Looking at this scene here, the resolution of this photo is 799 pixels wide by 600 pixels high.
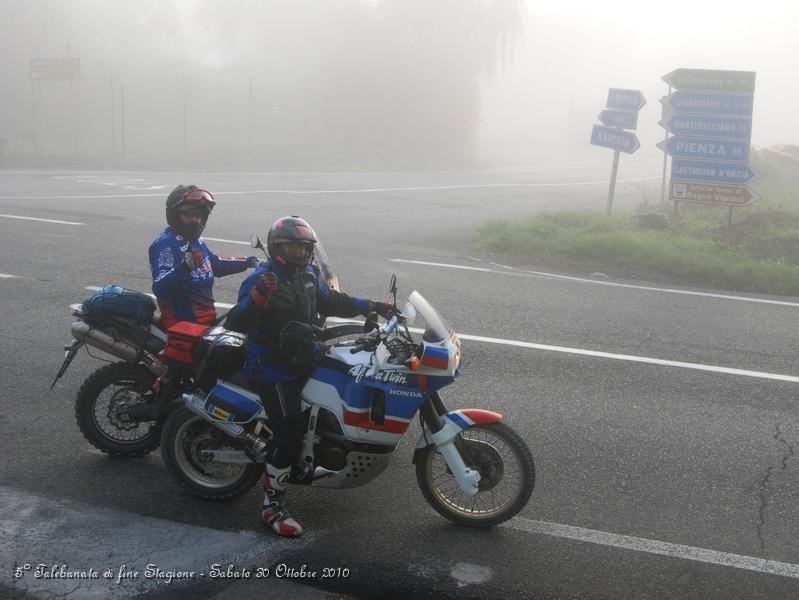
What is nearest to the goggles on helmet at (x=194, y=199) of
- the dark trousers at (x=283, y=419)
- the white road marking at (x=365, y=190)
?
the dark trousers at (x=283, y=419)

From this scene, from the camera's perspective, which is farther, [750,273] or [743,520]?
[750,273]

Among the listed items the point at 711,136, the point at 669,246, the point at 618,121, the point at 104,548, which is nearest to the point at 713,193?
the point at 711,136

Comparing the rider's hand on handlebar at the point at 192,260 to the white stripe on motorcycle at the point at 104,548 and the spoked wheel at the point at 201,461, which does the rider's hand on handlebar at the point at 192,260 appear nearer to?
the spoked wheel at the point at 201,461

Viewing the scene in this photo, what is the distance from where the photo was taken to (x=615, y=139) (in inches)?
737

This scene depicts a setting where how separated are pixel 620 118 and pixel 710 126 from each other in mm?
3048

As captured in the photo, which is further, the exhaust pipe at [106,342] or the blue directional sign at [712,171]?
the blue directional sign at [712,171]

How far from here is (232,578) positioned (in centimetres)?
438

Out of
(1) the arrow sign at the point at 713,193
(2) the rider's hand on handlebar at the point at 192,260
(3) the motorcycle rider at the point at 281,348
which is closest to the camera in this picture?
(3) the motorcycle rider at the point at 281,348

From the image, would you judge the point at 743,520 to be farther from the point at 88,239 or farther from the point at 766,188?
the point at 766,188

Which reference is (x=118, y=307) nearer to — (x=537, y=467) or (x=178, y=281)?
(x=178, y=281)

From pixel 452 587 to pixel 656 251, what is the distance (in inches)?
410

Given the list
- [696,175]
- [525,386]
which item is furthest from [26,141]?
[525,386]

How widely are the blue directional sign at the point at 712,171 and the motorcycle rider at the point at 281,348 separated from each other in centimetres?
1230

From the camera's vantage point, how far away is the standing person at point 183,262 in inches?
225
